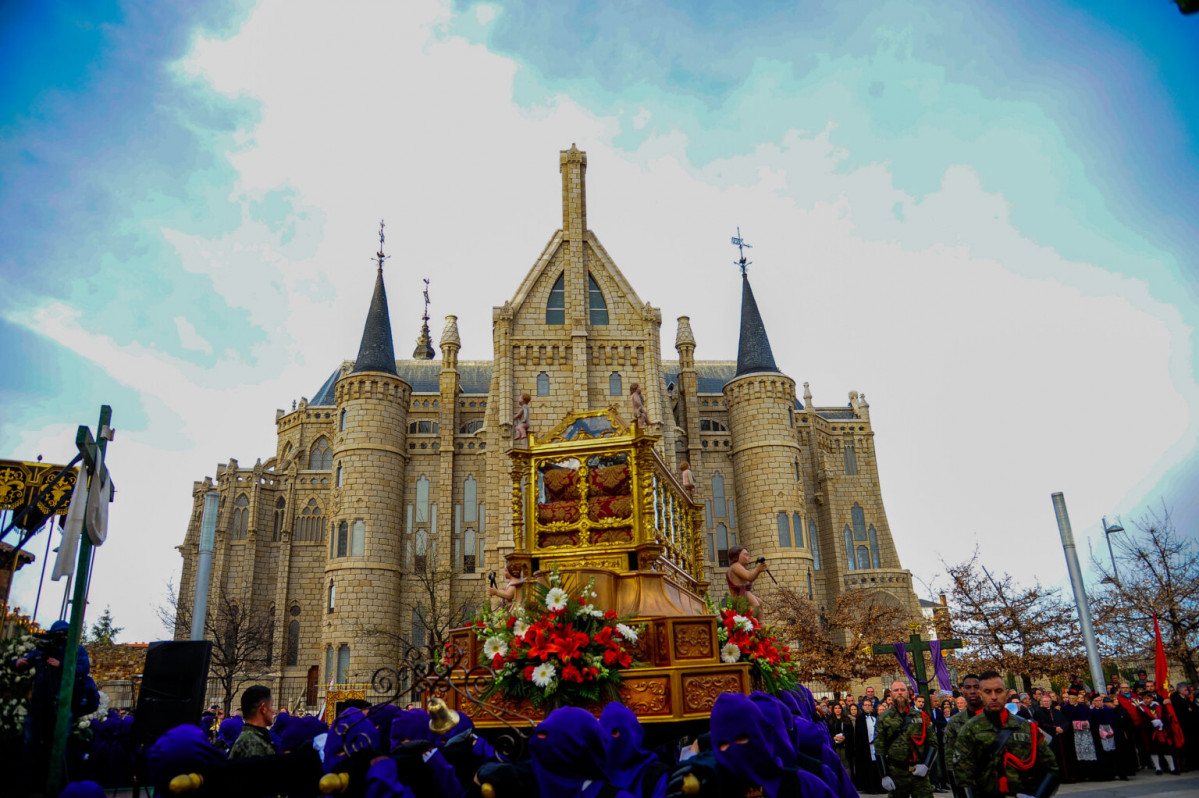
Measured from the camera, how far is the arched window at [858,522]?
46594 mm

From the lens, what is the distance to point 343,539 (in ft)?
127

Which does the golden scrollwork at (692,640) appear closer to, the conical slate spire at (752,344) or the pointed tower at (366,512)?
the pointed tower at (366,512)

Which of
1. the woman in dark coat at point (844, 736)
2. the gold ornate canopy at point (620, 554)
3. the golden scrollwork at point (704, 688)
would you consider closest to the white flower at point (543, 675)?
the gold ornate canopy at point (620, 554)

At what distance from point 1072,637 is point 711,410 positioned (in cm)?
2248

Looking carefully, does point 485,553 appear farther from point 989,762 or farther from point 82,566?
point 989,762

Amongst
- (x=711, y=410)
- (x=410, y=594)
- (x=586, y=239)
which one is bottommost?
(x=410, y=594)

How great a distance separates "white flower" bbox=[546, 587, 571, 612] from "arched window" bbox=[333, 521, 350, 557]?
31903mm

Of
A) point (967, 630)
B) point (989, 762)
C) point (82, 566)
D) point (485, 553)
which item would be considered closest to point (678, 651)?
point (989, 762)

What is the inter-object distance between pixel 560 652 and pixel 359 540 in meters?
32.3

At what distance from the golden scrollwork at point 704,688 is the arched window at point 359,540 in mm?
32083

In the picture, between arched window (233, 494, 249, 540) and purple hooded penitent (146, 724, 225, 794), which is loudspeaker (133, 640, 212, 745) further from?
arched window (233, 494, 249, 540)

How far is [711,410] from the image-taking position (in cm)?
4553

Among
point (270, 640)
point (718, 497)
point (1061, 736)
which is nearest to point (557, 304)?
point (718, 497)

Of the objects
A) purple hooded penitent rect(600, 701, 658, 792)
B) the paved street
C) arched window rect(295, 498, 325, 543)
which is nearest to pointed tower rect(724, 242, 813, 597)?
the paved street
